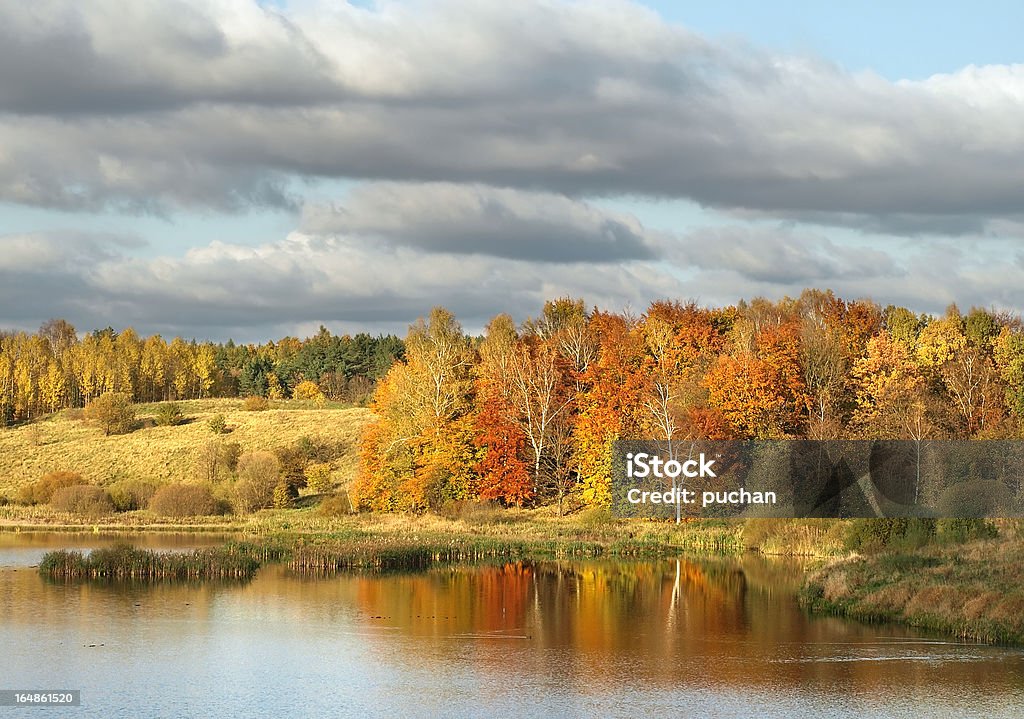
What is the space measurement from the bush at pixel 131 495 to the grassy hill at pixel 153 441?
849 cm

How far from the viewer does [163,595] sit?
1668 inches

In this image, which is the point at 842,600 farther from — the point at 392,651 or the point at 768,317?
the point at 768,317

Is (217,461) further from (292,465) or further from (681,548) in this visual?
(681,548)

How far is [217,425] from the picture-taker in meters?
108

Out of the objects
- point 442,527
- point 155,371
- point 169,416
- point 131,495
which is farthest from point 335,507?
point 155,371

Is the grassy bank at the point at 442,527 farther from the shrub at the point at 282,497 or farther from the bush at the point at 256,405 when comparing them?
the bush at the point at 256,405

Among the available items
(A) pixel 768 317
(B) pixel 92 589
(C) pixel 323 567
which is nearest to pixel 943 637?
(C) pixel 323 567

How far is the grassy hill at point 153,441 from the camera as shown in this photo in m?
96.8

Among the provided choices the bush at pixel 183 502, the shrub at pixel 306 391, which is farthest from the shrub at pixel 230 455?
the shrub at pixel 306 391

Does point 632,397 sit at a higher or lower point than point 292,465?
higher

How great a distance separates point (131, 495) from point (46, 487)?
822cm

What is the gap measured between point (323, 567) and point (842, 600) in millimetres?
22732

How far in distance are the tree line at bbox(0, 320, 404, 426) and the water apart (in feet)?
300

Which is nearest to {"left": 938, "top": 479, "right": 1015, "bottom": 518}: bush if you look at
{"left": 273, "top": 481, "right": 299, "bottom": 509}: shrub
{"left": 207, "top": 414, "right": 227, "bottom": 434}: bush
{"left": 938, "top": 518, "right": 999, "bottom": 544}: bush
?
{"left": 938, "top": 518, "right": 999, "bottom": 544}: bush
